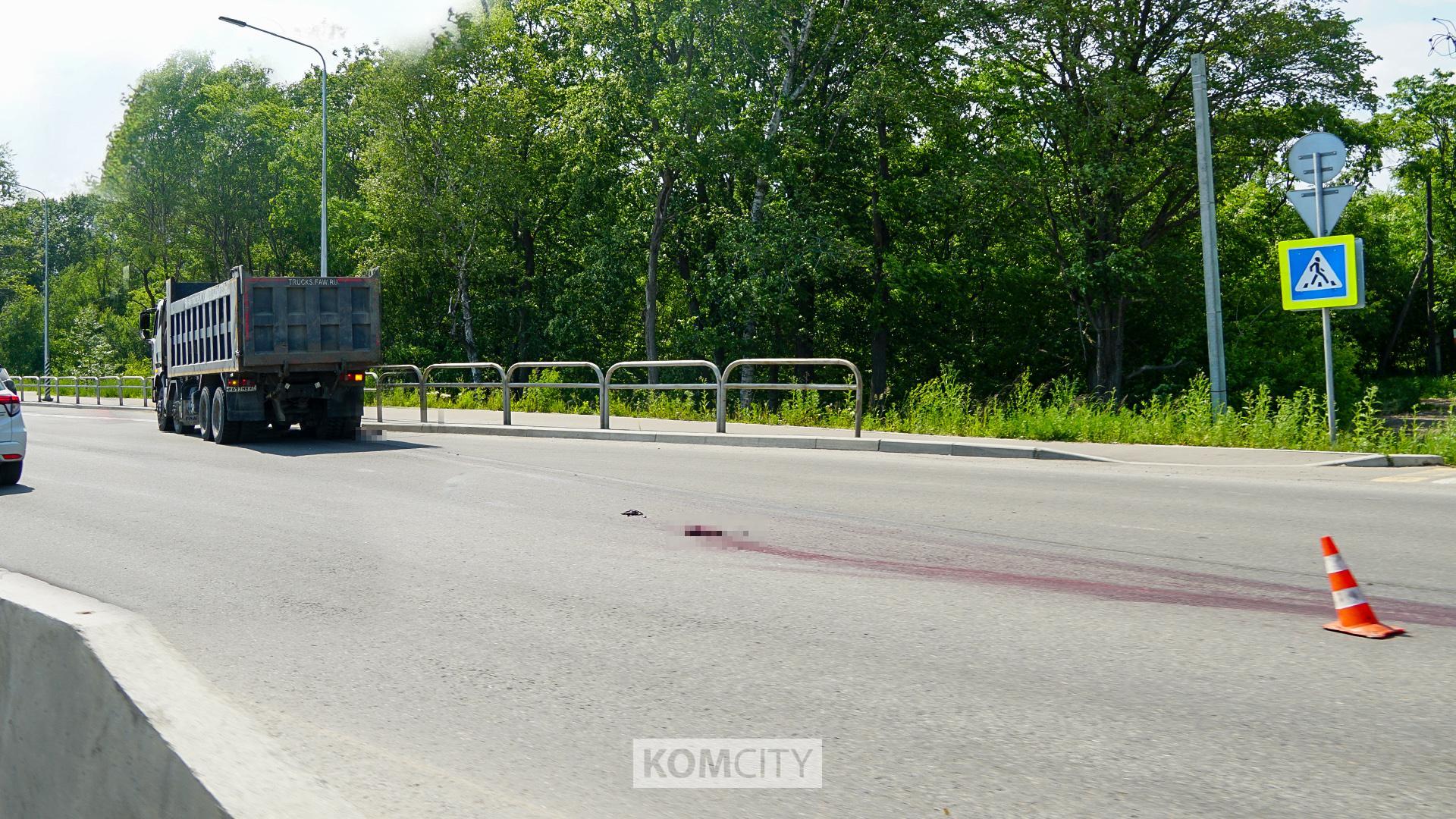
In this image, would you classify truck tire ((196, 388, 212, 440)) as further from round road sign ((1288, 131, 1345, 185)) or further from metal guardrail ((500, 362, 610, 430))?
round road sign ((1288, 131, 1345, 185))

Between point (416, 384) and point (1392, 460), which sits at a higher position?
point (416, 384)

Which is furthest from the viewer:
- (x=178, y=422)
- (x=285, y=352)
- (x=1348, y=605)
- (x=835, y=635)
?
(x=178, y=422)

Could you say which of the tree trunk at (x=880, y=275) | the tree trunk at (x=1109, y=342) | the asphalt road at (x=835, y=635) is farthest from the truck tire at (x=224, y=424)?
the tree trunk at (x=1109, y=342)

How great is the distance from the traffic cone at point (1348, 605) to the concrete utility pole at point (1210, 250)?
1158 centimetres

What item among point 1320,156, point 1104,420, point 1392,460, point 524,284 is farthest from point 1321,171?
point 524,284

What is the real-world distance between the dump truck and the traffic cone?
1620cm

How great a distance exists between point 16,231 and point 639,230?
6410 cm

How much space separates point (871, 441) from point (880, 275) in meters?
21.8

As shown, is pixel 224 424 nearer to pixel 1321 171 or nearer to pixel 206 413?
pixel 206 413

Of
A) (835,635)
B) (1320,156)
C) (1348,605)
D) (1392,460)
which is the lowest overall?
(835,635)

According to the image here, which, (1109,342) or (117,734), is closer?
(117,734)

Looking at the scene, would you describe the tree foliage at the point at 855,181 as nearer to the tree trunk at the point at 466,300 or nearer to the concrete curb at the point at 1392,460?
the tree trunk at the point at 466,300

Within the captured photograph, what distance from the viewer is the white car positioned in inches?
521

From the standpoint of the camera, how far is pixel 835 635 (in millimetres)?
5668
